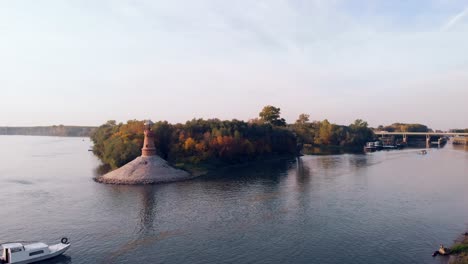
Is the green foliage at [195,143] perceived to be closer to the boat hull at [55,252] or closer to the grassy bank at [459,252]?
the boat hull at [55,252]

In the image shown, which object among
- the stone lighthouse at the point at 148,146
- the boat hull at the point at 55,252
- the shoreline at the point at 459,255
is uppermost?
the stone lighthouse at the point at 148,146

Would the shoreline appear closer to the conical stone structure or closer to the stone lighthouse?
the conical stone structure

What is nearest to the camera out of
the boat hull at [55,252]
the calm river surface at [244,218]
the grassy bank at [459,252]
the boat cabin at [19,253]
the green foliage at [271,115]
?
the grassy bank at [459,252]

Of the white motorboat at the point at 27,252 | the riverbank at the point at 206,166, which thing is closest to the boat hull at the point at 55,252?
the white motorboat at the point at 27,252

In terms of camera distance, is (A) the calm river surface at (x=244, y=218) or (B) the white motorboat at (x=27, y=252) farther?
(A) the calm river surface at (x=244, y=218)

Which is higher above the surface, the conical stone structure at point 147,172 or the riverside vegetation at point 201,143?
the riverside vegetation at point 201,143

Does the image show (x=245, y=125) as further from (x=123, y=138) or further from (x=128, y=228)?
(x=128, y=228)

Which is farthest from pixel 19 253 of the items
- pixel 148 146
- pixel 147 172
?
pixel 148 146
